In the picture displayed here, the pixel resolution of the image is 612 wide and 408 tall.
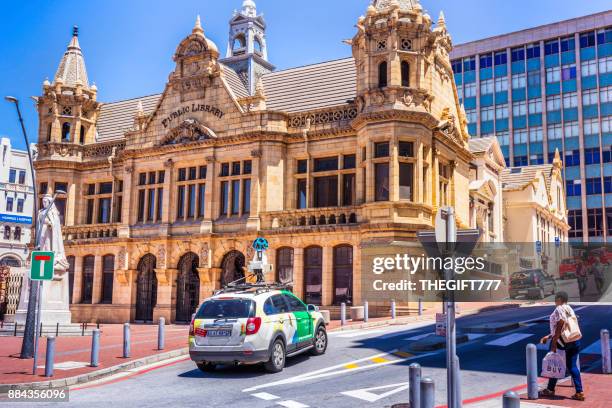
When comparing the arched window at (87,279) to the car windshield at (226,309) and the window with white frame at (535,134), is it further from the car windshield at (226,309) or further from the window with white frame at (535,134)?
the window with white frame at (535,134)

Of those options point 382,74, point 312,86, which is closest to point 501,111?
point 312,86

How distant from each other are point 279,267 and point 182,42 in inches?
551

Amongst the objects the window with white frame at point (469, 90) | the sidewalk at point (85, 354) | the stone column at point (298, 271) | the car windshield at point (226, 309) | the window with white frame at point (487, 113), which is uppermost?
the window with white frame at point (469, 90)

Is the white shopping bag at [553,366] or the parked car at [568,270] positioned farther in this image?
the parked car at [568,270]

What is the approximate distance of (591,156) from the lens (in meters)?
77.1

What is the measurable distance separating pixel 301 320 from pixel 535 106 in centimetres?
7418

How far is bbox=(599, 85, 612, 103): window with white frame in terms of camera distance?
7581cm

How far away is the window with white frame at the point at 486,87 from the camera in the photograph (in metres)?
84.8

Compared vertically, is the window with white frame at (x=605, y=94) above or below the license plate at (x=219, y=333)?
above

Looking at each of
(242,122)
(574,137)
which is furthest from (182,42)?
(574,137)

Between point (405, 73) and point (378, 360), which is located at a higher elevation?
point (405, 73)

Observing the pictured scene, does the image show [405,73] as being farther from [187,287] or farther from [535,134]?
[535,134]

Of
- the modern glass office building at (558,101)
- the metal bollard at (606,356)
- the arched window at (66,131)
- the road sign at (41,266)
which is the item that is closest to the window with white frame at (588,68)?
the modern glass office building at (558,101)

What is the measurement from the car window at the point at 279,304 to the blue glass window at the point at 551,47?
251ft
